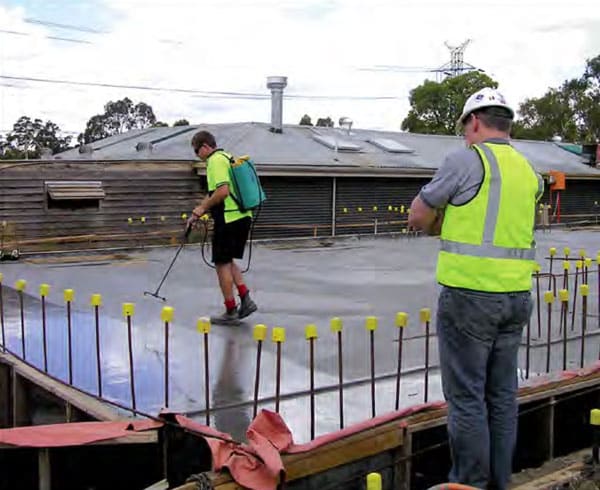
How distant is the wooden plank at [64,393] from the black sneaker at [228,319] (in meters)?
1.64

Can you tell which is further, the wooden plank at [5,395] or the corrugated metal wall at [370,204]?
the corrugated metal wall at [370,204]

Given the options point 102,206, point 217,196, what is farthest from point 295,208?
point 217,196

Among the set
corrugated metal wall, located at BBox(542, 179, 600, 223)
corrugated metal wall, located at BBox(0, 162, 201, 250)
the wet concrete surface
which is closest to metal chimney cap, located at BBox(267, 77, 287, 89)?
corrugated metal wall, located at BBox(0, 162, 201, 250)

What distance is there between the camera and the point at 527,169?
3143 millimetres

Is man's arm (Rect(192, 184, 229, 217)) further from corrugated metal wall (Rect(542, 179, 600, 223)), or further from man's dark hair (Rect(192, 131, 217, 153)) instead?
corrugated metal wall (Rect(542, 179, 600, 223))

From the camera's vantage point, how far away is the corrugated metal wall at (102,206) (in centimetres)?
1381

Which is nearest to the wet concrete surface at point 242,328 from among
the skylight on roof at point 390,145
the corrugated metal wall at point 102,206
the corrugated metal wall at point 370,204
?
the corrugated metal wall at point 102,206

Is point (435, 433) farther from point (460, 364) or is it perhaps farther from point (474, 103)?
point (474, 103)

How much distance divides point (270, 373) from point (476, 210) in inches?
91.9

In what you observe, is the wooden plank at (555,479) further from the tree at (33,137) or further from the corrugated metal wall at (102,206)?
the tree at (33,137)

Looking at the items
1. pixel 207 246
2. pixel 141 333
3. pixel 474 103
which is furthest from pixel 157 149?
pixel 474 103

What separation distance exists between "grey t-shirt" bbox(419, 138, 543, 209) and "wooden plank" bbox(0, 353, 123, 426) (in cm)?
212

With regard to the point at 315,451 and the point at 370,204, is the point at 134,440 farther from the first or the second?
the point at 370,204

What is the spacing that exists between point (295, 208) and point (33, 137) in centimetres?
2980
